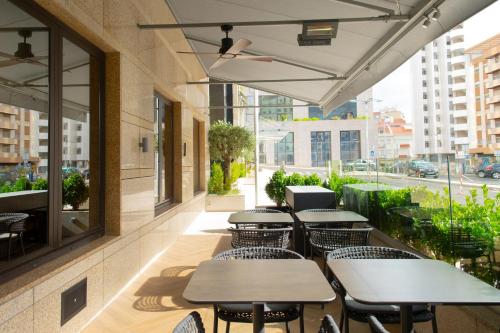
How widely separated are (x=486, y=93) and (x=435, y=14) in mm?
59586

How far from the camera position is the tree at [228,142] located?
10.5m

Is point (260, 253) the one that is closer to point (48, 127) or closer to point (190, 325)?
point (190, 325)

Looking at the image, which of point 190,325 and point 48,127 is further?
point 48,127

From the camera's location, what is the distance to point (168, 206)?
20.4 feet

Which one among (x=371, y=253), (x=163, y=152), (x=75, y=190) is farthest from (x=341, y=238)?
(x=163, y=152)

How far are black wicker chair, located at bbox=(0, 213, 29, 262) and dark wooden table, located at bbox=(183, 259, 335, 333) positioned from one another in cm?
128

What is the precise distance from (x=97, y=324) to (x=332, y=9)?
4.27m

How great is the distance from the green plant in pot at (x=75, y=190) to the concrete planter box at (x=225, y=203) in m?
6.39

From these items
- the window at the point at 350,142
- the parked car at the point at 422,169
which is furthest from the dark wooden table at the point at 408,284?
the window at the point at 350,142

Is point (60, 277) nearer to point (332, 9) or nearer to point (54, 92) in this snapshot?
point (54, 92)

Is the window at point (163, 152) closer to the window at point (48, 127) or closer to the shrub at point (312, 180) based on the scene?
the window at point (48, 127)

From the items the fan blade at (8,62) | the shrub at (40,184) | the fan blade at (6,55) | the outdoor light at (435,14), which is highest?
the outdoor light at (435,14)

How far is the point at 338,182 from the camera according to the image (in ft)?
24.2

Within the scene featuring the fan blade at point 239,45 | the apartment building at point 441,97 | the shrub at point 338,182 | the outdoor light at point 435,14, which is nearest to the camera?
the outdoor light at point 435,14
